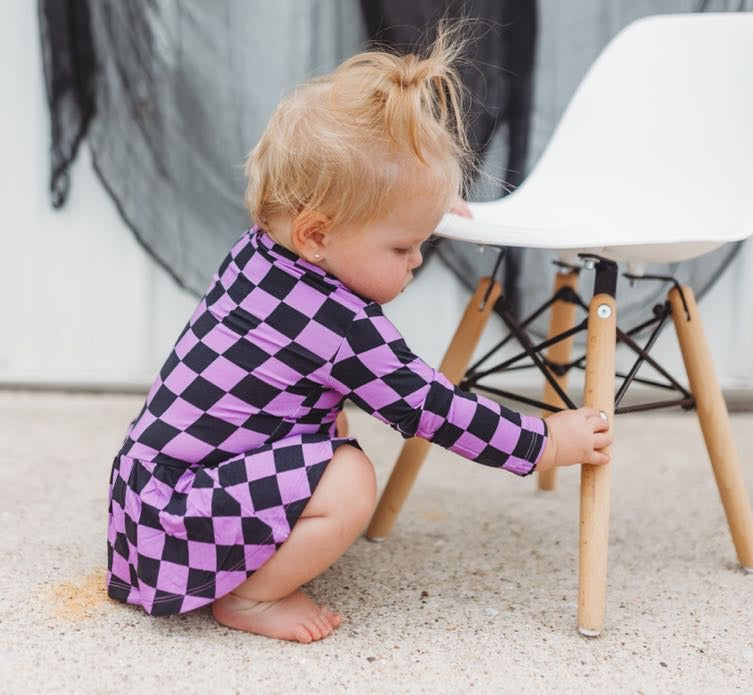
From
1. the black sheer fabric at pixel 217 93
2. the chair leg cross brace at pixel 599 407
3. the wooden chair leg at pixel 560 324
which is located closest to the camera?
the chair leg cross brace at pixel 599 407

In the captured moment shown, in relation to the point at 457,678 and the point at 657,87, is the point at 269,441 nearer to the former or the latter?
the point at 457,678

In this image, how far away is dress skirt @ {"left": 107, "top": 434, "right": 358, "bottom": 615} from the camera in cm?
103

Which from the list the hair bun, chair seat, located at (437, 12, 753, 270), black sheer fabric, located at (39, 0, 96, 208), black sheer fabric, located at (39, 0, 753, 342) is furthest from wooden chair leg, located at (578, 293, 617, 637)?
black sheer fabric, located at (39, 0, 96, 208)

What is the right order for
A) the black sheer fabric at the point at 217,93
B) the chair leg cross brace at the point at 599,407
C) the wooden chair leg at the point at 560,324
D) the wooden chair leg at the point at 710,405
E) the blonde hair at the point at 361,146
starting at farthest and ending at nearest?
the black sheer fabric at the point at 217,93
the wooden chair leg at the point at 560,324
the wooden chair leg at the point at 710,405
the chair leg cross brace at the point at 599,407
the blonde hair at the point at 361,146

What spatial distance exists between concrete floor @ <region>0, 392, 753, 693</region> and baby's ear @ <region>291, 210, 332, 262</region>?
18.5 inches

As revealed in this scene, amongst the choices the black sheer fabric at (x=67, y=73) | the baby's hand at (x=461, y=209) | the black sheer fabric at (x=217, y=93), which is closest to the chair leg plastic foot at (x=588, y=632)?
the baby's hand at (x=461, y=209)

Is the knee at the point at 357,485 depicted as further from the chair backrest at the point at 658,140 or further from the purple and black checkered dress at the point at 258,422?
the chair backrest at the point at 658,140

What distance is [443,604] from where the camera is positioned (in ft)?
3.89

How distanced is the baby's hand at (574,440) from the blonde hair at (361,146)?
307mm

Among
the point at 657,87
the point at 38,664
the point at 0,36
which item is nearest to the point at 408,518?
the point at 38,664

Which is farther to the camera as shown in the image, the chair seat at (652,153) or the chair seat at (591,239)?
the chair seat at (652,153)

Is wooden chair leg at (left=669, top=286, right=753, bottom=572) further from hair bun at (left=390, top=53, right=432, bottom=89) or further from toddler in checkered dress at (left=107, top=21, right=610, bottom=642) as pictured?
hair bun at (left=390, top=53, right=432, bottom=89)

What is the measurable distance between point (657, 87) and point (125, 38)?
48.7 inches

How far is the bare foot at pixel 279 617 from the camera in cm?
107
